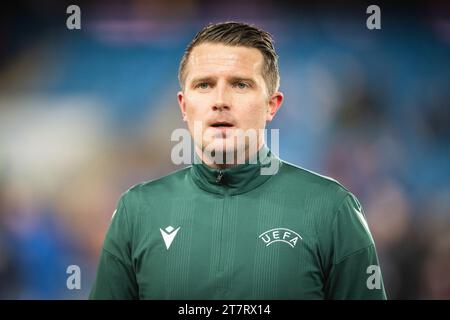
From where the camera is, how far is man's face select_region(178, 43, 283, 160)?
1927 mm

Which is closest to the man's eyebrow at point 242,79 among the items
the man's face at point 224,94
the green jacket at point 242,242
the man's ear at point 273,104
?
the man's face at point 224,94

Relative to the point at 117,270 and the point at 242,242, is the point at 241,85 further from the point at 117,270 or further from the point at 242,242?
the point at 117,270

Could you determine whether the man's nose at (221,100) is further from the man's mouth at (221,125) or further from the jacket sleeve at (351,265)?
the jacket sleeve at (351,265)

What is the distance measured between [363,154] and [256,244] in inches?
65.0

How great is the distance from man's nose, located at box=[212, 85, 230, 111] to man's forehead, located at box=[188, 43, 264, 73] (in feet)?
0.23

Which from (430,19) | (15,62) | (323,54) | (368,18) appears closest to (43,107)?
(15,62)

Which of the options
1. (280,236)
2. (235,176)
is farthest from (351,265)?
(235,176)

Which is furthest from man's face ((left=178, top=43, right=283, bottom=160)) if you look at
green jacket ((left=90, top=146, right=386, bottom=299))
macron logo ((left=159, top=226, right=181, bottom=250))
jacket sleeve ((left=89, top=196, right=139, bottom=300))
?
jacket sleeve ((left=89, top=196, right=139, bottom=300))

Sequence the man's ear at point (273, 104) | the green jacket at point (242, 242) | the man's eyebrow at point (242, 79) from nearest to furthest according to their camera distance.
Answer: the green jacket at point (242, 242) → the man's eyebrow at point (242, 79) → the man's ear at point (273, 104)

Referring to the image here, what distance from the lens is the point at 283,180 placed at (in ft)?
6.66

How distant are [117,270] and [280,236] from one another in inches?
22.0

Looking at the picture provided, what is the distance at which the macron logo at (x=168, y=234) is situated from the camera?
192 cm

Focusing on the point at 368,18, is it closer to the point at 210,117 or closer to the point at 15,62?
the point at 210,117

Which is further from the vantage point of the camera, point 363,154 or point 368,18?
→ point 363,154
